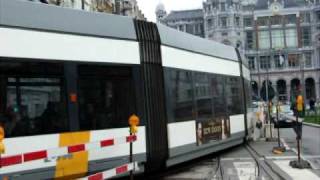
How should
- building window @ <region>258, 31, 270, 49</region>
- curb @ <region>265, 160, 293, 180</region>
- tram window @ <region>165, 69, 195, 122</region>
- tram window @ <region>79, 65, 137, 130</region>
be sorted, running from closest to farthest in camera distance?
tram window @ <region>79, 65, 137, 130</region>
curb @ <region>265, 160, 293, 180</region>
tram window @ <region>165, 69, 195, 122</region>
building window @ <region>258, 31, 270, 49</region>

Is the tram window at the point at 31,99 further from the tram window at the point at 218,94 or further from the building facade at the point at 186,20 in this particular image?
the building facade at the point at 186,20

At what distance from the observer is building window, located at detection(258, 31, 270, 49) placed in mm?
137500

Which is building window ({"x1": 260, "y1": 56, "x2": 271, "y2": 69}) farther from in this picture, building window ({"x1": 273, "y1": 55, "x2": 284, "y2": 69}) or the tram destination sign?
the tram destination sign

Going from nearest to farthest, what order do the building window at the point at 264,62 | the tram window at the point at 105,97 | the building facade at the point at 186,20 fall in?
the tram window at the point at 105,97
the building window at the point at 264,62
the building facade at the point at 186,20

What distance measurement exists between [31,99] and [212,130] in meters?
6.98

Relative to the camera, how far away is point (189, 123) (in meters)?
13.1

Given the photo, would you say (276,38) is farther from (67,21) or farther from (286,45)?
(67,21)

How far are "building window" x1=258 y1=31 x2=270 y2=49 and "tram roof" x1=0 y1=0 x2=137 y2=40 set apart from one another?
424 ft

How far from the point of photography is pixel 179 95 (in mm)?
12719

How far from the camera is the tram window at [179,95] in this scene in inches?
478

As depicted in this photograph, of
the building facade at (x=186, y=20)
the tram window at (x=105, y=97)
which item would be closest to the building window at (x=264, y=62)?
the building facade at (x=186, y=20)

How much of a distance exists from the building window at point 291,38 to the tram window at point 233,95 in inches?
4798

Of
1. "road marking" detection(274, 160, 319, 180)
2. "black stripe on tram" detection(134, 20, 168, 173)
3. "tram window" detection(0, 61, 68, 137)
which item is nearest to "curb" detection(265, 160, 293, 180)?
"road marking" detection(274, 160, 319, 180)

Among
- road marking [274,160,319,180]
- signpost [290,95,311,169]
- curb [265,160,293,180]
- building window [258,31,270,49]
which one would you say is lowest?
road marking [274,160,319,180]
